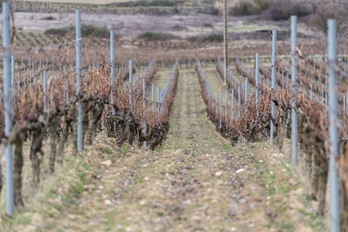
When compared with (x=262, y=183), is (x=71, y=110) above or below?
above

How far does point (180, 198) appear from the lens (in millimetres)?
6953

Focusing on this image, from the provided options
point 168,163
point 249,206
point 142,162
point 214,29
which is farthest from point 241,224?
point 214,29

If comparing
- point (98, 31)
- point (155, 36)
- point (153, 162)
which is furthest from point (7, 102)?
point (155, 36)

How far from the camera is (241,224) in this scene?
602cm

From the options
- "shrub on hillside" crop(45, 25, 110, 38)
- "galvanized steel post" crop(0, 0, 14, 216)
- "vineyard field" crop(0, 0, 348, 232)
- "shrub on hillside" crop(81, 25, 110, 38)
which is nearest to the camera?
"vineyard field" crop(0, 0, 348, 232)

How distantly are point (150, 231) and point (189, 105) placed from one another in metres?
27.0

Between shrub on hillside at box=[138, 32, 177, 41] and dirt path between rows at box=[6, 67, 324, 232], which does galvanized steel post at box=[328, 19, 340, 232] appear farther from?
shrub on hillside at box=[138, 32, 177, 41]

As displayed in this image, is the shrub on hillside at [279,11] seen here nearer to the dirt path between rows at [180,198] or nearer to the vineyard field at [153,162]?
the vineyard field at [153,162]

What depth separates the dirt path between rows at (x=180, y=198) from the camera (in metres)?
5.99

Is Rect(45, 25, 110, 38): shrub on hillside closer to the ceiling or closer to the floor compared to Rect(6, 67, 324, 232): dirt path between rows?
closer to the ceiling

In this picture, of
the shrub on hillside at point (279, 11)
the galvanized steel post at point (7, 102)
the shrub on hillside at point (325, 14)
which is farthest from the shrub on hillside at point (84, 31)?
the galvanized steel post at point (7, 102)

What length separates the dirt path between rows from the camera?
5.99m

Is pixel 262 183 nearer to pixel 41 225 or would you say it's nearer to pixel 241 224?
pixel 241 224


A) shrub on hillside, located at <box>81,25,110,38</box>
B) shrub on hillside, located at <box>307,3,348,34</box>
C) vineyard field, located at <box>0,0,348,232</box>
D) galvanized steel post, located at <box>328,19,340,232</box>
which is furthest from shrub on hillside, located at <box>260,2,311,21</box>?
galvanized steel post, located at <box>328,19,340,232</box>
